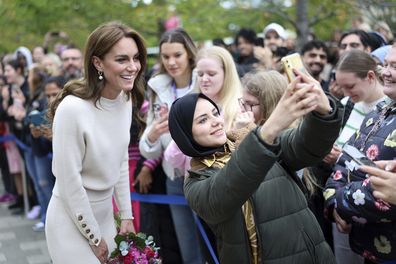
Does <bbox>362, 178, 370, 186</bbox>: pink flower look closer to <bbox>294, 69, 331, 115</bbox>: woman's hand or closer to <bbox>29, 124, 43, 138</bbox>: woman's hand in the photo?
<bbox>294, 69, 331, 115</bbox>: woman's hand

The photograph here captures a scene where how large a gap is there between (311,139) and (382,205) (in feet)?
1.77

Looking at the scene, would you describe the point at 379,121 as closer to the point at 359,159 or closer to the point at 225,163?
the point at 359,159

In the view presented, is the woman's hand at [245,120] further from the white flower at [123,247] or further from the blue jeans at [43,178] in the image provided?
the blue jeans at [43,178]

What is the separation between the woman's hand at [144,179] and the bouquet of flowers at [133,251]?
1592 mm

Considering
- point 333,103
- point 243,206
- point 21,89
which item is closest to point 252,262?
point 243,206

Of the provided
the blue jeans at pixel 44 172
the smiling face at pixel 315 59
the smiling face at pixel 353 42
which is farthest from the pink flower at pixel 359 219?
the blue jeans at pixel 44 172

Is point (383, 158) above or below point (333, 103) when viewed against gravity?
below

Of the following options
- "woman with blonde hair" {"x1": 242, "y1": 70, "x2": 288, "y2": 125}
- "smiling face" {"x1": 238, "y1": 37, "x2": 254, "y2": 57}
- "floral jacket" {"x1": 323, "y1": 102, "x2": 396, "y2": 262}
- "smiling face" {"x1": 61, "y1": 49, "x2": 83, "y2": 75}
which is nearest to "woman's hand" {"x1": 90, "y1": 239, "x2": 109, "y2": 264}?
"woman with blonde hair" {"x1": 242, "y1": 70, "x2": 288, "y2": 125}

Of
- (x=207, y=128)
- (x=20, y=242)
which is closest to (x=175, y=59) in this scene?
(x=207, y=128)

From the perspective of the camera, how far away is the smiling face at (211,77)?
4.27m

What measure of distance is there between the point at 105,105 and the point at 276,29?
14.5 ft

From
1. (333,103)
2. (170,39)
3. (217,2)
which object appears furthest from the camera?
(217,2)

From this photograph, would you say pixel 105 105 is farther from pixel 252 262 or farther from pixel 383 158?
pixel 383 158

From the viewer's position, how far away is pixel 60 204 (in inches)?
117
